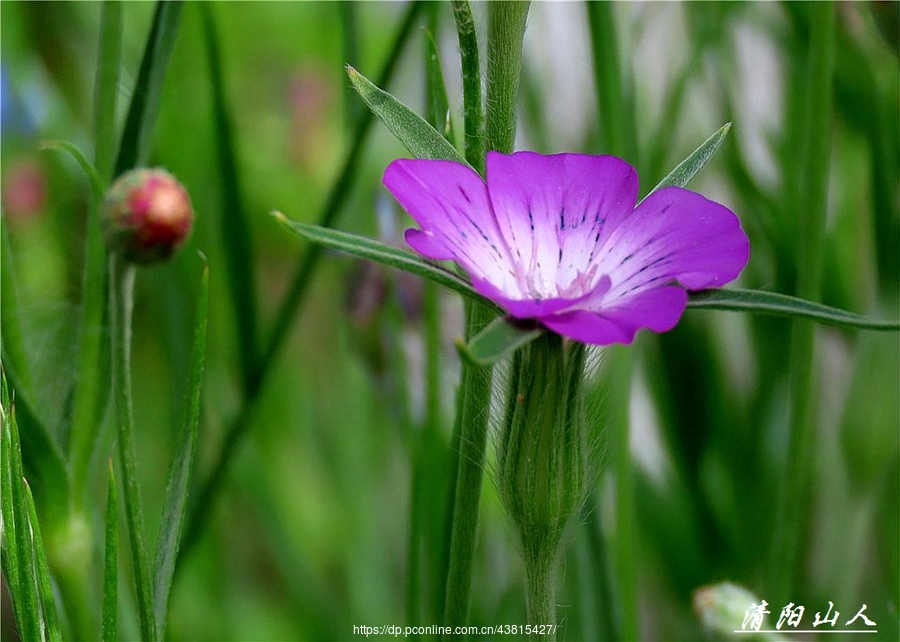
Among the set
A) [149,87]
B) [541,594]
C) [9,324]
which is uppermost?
[149,87]

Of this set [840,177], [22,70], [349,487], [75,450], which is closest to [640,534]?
[349,487]

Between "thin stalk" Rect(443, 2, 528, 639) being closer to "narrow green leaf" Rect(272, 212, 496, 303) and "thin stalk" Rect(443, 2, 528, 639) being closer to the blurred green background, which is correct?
"narrow green leaf" Rect(272, 212, 496, 303)

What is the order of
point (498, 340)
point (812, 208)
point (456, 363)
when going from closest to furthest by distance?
point (498, 340)
point (812, 208)
point (456, 363)

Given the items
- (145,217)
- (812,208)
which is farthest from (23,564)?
(812,208)

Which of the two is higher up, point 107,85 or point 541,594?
point 107,85

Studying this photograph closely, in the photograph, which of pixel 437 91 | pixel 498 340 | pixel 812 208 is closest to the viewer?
pixel 498 340

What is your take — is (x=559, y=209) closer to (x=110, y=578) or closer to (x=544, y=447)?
(x=544, y=447)

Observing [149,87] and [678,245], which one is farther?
[149,87]

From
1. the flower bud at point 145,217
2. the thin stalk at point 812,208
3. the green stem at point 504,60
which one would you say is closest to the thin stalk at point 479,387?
the green stem at point 504,60
